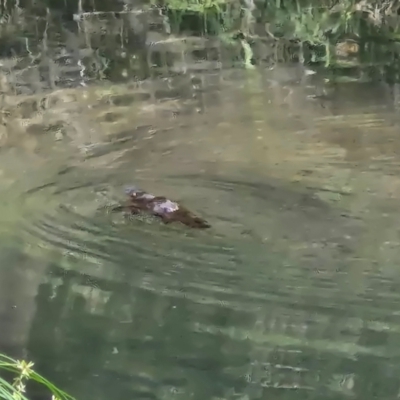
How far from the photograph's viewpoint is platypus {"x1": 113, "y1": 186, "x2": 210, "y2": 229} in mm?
768

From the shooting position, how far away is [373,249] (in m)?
0.74

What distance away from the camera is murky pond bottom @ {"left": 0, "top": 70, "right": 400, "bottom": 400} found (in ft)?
2.40

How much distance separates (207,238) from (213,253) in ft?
0.08

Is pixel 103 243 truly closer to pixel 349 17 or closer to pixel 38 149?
pixel 38 149

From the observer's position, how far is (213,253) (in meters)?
0.76

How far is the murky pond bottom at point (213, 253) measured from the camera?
0.73m

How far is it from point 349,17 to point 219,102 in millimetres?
220

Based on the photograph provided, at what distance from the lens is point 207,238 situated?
0.77 m

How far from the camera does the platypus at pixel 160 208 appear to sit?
0.77 m

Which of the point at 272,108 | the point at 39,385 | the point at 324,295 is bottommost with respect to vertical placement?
the point at 39,385

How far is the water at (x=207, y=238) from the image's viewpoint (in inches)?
28.9

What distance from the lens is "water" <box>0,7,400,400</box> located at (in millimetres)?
733

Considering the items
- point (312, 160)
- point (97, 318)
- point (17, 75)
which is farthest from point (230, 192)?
point (17, 75)

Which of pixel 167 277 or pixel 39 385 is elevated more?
pixel 167 277
